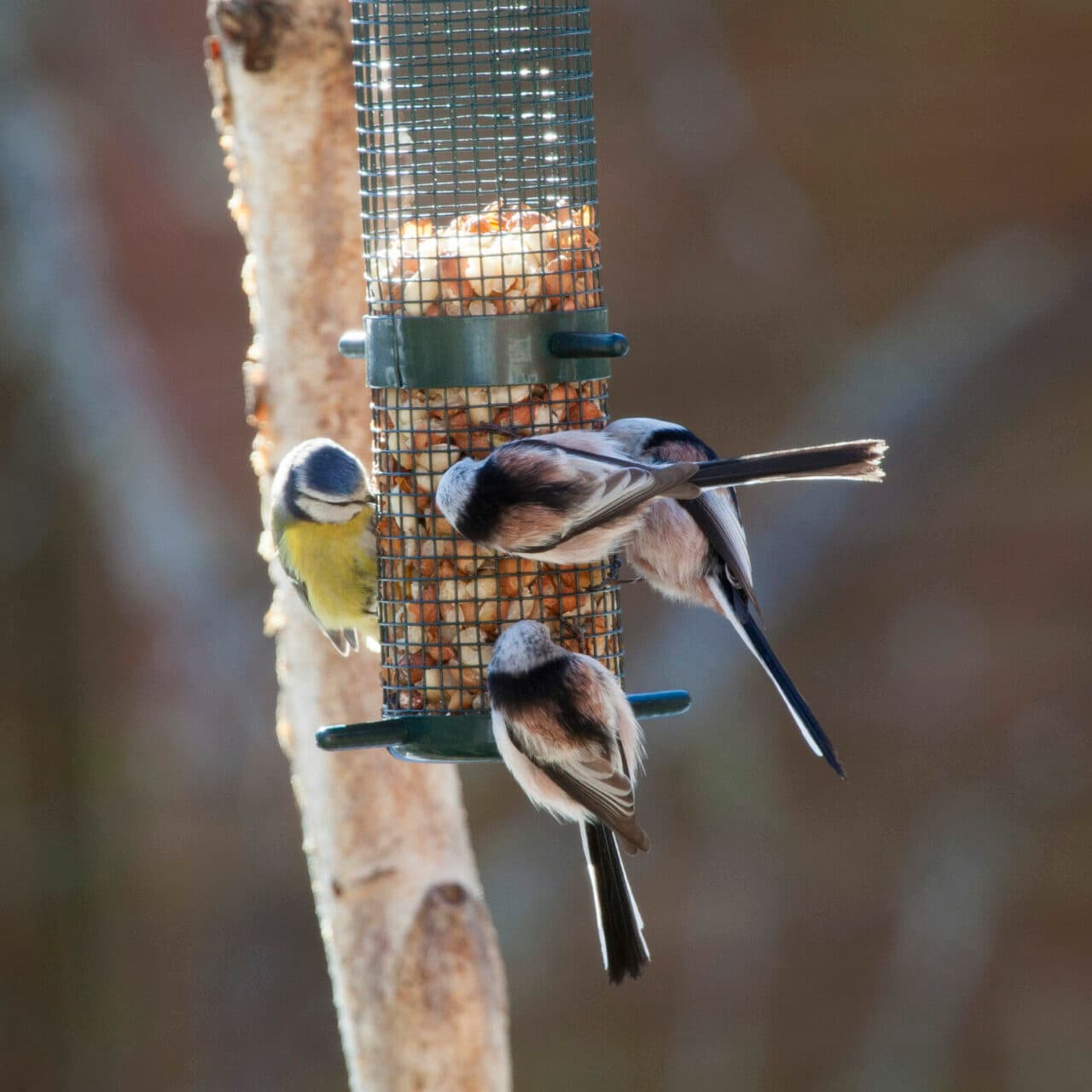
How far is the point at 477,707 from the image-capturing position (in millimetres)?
2830

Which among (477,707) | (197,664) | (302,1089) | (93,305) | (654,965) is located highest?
(93,305)

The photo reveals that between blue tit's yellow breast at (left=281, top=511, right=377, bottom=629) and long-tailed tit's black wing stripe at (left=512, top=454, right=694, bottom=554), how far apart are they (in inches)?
24.7

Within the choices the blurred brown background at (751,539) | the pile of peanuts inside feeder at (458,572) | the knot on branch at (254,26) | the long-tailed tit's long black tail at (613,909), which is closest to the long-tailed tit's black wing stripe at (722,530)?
the pile of peanuts inside feeder at (458,572)

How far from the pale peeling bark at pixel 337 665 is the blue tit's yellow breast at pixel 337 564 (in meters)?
0.49

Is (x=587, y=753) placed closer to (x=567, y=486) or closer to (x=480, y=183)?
(x=567, y=486)

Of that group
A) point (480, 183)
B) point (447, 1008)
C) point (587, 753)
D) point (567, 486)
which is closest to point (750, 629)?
point (587, 753)

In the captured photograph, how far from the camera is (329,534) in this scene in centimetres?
304

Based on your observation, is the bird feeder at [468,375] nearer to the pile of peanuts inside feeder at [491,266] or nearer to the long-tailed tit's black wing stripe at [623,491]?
the pile of peanuts inside feeder at [491,266]

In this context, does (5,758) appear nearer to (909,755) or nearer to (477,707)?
(909,755)

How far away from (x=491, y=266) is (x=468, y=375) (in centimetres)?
20

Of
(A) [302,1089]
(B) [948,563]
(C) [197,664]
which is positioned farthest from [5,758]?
(B) [948,563]

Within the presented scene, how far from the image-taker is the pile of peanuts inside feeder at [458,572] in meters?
2.85

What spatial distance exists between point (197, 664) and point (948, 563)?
260cm

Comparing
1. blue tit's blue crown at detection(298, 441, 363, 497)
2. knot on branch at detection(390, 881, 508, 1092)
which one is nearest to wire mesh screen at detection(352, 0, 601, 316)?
blue tit's blue crown at detection(298, 441, 363, 497)
